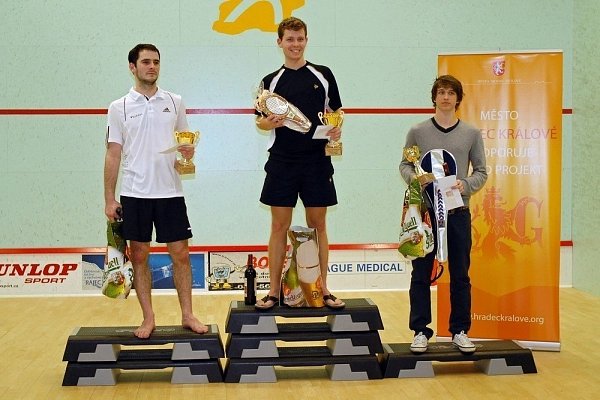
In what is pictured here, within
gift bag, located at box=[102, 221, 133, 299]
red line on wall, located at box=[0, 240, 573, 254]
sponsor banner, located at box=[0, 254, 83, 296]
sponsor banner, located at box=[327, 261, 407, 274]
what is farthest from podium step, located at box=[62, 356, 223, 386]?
sponsor banner, located at box=[327, 261, 407, 274]

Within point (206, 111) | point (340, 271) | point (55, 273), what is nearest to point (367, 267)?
point (340, 271)

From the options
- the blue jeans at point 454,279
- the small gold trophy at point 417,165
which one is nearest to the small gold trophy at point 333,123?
the small gold trophy at point 417,165

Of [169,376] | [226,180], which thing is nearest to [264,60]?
[226,180]

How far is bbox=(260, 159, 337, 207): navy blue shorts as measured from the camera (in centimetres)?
437

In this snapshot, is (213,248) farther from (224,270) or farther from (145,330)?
(145,330)

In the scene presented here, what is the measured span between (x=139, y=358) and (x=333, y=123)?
4.79 ft

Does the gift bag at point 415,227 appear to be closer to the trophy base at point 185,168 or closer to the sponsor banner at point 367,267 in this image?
the trophy base at point 185,168

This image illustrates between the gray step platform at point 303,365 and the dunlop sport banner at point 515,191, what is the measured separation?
84cm

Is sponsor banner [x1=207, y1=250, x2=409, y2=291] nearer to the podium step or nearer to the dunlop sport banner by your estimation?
the dunlop sport banner

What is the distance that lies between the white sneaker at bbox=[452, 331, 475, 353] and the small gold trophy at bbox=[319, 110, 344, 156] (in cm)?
108

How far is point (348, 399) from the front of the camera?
3.97 meters

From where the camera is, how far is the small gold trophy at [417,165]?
4.25 meters

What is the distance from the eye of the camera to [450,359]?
4324 millimetres

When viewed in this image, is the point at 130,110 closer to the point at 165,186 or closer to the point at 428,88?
the point at 165,186
